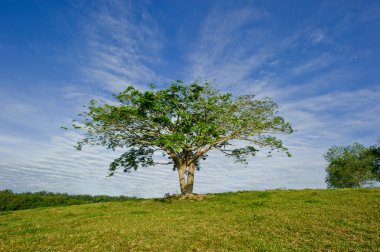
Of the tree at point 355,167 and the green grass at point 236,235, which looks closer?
the green grass at point 236,235

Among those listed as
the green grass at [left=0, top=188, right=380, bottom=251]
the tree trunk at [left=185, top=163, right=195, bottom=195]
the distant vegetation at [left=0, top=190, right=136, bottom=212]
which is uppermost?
the tree trunk at [left=185, top=163, right=195, bottom=195]

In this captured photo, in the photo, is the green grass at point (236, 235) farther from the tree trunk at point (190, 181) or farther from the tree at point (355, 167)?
the tree at point (355, 167)

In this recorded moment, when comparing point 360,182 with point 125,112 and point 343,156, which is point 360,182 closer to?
point 343,156

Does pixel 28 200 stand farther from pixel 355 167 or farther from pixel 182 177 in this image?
pixel 355 167

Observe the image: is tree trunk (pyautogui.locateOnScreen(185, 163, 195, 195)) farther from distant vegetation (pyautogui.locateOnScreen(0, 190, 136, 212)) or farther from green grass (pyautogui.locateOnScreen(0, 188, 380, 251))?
distant vegetation (pyautogui.locateOnScreen(0, 190, 136, 212))

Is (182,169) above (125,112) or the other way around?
the other way around

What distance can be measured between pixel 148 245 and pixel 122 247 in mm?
1109

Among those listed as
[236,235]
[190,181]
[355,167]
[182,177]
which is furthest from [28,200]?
[355,167]

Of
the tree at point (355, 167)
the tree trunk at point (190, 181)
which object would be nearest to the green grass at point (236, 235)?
the tree trunk at point (190, 181)

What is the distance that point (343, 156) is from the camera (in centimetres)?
6719

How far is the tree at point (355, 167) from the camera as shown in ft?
210

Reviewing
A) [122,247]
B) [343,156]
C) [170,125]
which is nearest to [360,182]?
[343,156]

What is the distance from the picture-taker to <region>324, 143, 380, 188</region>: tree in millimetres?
63969

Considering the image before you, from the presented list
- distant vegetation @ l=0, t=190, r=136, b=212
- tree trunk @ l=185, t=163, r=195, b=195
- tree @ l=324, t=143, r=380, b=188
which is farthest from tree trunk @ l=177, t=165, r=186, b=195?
tree @ l=324, t=143, r=380, b=188
